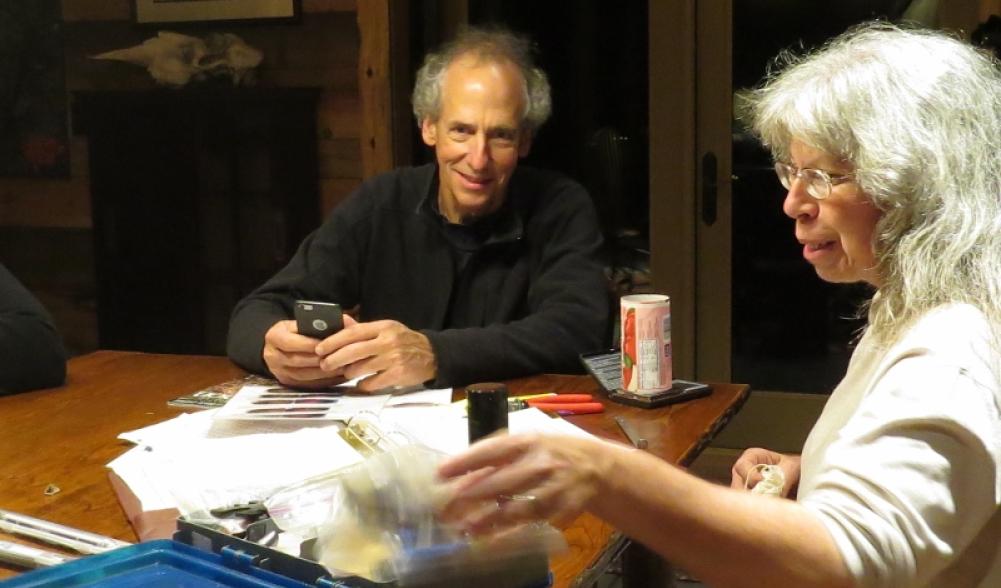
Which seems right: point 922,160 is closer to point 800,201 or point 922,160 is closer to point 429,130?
point 800,201

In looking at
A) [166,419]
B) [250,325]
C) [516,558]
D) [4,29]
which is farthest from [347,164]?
[516,558]

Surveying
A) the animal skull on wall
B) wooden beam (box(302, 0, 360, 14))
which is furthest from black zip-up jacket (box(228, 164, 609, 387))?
the animal skull on wall

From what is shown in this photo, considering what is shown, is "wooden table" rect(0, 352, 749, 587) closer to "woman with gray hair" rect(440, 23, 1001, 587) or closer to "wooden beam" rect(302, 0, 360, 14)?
"woman with gray hair" rect(440, 23, 1001, 587)

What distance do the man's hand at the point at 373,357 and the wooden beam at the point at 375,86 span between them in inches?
76.2

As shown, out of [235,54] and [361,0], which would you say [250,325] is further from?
[235,54]

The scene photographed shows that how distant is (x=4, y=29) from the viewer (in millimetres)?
4375

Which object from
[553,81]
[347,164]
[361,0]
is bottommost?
[347,164]

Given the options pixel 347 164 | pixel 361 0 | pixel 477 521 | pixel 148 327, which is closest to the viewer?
pixel 477 521

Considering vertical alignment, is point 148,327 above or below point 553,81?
below

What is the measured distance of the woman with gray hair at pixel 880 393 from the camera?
905mm

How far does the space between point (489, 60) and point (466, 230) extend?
1.12ft

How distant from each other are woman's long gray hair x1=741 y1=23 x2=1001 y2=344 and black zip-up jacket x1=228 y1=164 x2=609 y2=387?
39.9 inches

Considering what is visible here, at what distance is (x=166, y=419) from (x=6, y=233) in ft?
10.5

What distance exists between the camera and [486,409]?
1186mm
